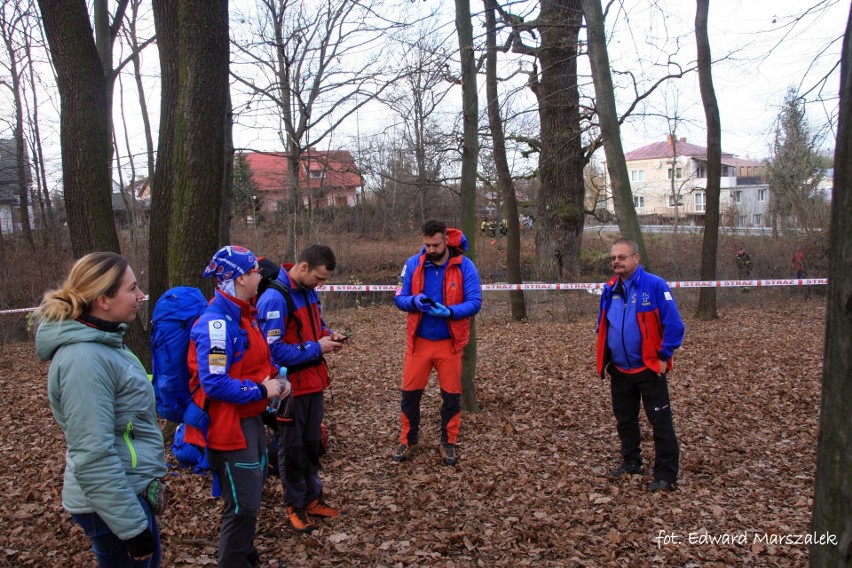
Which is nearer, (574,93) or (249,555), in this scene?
(249,555)

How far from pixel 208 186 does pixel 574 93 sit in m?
10.9

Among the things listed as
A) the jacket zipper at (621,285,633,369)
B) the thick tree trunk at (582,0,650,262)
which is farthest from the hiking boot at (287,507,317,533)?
the thick tree trunk at (582,0,650,262)

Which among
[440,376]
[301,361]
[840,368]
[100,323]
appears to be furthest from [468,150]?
[840,368]

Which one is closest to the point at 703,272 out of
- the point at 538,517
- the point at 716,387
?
the point at 716,387

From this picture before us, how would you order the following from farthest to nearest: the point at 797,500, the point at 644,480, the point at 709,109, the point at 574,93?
the point at 574,93
the point at 709,109
the point at 644,480
the point at 797,500

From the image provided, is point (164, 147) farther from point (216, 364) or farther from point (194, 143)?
point (216, 364)

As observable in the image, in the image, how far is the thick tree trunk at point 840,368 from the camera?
1.98 metres

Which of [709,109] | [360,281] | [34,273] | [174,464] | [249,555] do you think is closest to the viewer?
[249,555]

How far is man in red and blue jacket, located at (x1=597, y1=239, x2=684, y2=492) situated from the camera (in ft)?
15.8

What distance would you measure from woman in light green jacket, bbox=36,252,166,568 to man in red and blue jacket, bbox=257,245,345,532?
4.92 feet

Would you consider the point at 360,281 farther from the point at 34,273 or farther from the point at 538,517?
the point at 538,517

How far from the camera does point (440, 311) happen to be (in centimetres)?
520

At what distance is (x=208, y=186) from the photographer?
5188 mm

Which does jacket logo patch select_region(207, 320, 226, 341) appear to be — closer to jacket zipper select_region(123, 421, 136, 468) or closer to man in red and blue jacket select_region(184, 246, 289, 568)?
man in red and blue jacket select_region(184, 246, 289, 568)
